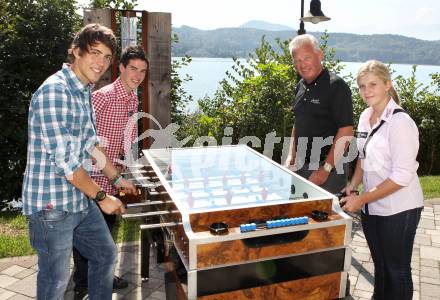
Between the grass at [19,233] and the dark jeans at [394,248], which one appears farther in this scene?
the grass at [19,233]

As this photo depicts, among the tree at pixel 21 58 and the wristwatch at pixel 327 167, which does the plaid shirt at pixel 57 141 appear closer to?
the wristwatch at pixel 327 167

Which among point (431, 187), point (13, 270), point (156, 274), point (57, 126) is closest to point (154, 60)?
point (156, 274)

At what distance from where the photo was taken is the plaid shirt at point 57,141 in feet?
6.87

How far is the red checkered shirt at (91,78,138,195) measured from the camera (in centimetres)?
322

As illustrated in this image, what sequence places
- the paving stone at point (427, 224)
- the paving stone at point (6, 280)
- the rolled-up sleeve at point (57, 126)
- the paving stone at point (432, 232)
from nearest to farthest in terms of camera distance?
1. the rolled-up sleeve at point (57, 126)
2. the paving stone at point (6, 280)
3. the paving stone at point (432, 232)
4. the paving stone at point (427, 224)

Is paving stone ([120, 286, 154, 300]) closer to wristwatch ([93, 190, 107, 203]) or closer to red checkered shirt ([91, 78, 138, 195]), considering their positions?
red checkered shirt ([91, 78, 138, 195])

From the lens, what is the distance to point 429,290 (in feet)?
11.8

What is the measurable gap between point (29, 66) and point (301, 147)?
5.14m

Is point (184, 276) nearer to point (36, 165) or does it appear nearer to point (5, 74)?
point (36, 165)

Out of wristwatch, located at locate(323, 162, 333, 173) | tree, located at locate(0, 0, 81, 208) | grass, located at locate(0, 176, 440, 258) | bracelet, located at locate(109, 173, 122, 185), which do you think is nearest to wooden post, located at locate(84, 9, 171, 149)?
grass, located at locate(0, 176, 440, 258)

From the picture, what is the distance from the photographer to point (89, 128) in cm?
239

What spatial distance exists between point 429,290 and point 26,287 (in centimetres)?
355

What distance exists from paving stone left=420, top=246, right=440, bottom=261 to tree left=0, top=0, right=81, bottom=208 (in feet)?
18.8

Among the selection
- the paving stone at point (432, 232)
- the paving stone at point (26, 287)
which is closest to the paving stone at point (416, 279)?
the paving stone at point (432, 232)
